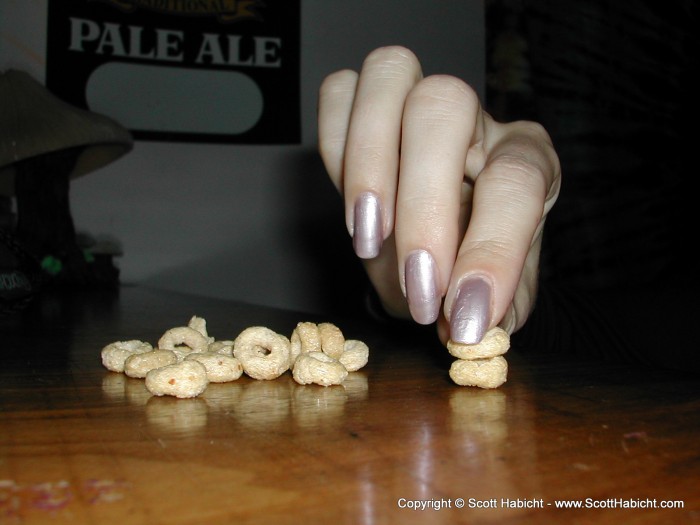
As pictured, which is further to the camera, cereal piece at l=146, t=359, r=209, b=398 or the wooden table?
cereal piece at l=146, t=359, r=209, b=398

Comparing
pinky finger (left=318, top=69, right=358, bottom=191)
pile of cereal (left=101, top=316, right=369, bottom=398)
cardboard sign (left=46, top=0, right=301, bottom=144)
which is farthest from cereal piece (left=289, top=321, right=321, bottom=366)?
cardboard sign (left=46, top=0, right=301, bottom=144)

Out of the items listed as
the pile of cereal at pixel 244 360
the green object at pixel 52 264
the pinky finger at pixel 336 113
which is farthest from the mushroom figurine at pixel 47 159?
the pile of cereal at pixel 244 360

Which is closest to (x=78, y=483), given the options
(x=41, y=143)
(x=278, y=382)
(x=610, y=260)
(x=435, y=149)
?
(x=278, y=382)

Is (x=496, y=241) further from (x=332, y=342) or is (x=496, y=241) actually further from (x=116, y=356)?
(x=116, y=356)

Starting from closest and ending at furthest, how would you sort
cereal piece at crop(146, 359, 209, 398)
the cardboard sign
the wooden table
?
the wooden table → cereal piece at crop(146, 359, 209, 398) → the cardboard sign

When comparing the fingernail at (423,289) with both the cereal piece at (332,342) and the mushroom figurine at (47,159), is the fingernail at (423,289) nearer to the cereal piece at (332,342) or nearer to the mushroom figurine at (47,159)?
the cereal piece at (332,342)

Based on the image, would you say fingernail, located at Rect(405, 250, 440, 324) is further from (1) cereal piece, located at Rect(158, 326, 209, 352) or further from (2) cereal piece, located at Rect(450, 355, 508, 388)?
(1) cereal piece, located at Rect(158, 326, 209, 352)
